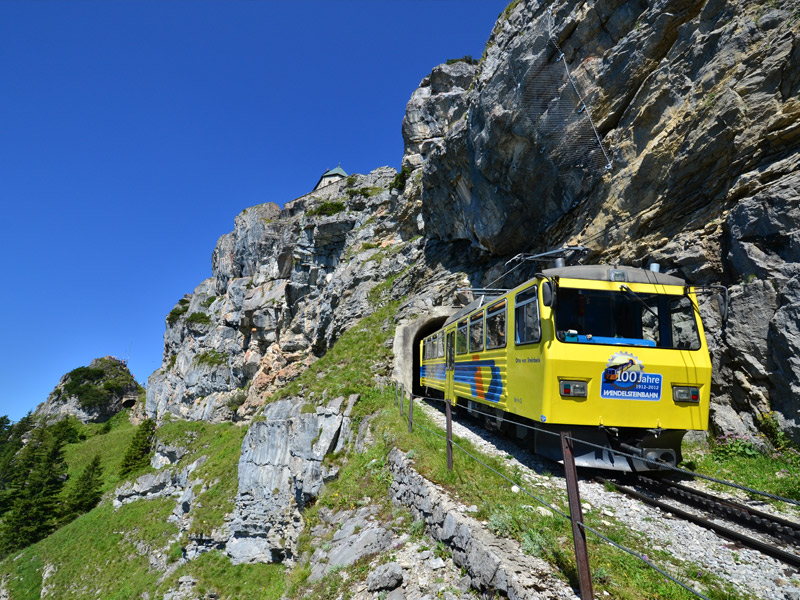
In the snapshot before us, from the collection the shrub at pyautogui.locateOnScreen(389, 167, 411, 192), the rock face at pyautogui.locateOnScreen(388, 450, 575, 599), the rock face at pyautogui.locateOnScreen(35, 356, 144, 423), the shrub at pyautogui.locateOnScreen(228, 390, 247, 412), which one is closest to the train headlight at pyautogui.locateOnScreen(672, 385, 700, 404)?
the rock face at pyautogui.locateOnScreen(388, 450, 575, 599)

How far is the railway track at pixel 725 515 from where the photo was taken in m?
4.97

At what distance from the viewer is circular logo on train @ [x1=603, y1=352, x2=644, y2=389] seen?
741 cm

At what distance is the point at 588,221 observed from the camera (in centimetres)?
1476

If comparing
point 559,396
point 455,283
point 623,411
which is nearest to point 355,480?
point 559,396

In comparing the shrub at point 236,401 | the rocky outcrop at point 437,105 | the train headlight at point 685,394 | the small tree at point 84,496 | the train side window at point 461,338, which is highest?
the rocky outcrop at point 437,105

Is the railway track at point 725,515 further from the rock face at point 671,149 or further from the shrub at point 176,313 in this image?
the shrub at point 176,313

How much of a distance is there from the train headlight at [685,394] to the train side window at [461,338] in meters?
6.59

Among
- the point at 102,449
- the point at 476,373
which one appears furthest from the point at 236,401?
the point at 476,373

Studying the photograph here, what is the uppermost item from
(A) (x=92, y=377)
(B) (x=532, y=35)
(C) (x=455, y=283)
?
(B) (x=532, y=35)

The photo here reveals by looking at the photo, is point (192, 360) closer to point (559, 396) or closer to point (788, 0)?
point (559, 396)

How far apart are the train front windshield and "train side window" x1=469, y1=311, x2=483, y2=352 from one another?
4.03 metres

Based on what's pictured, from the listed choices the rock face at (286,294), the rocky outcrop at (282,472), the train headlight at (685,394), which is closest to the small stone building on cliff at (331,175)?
the rock face at (286,294)

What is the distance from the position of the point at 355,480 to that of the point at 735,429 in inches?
380

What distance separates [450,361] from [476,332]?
3484 millimetres
